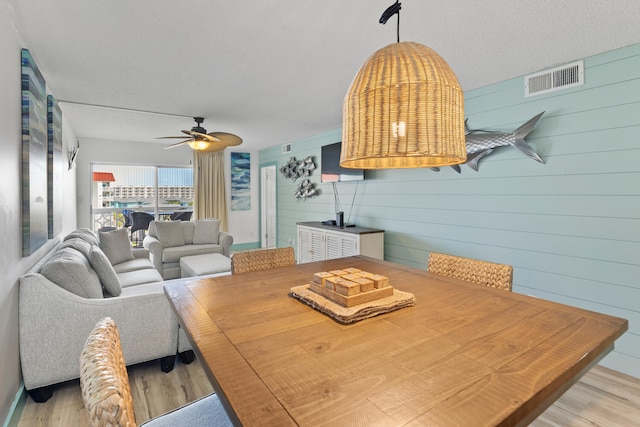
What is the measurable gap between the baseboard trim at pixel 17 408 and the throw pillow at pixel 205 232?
3.30 meters

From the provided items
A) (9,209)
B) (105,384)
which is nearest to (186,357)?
(9,209)

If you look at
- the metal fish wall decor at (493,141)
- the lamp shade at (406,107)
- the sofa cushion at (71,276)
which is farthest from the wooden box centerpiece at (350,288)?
the metal fish wall decor at (493,141)

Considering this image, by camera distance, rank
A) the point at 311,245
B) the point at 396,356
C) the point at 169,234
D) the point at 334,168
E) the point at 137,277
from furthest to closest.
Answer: the point at 169,234, the point at 311,245, the point at 334,168, the point at 137,277, the point at 396,356

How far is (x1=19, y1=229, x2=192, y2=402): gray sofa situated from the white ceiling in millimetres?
1500

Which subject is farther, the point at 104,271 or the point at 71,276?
the point at 104,271

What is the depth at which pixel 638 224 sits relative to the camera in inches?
87.7

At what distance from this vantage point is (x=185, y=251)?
475cm

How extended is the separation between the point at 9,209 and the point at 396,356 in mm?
2182

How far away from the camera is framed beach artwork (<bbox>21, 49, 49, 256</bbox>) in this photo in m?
2.07

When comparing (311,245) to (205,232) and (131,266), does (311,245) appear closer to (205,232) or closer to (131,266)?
(205,232)

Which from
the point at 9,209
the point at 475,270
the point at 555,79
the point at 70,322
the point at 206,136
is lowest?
the point at 70,322

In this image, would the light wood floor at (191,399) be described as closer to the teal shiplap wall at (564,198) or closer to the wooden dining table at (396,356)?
the teal shiplap wall at (564,198)

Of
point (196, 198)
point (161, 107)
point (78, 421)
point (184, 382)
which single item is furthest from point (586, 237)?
point (196, 198)

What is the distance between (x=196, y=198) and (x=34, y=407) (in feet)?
17.1
